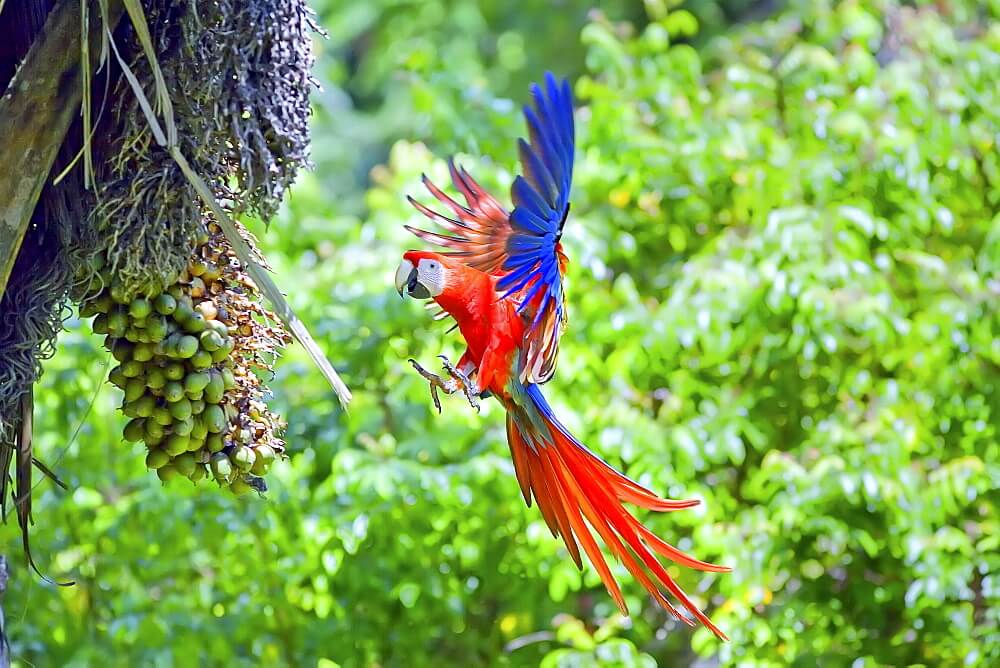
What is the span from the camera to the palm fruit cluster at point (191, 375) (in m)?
1.41

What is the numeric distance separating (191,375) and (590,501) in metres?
0.63

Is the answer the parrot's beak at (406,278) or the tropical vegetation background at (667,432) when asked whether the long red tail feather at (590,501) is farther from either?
the tropical vegetation background at (667,432)

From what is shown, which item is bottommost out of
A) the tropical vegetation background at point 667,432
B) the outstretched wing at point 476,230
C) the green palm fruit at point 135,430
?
the green palm fruit at point 135,430

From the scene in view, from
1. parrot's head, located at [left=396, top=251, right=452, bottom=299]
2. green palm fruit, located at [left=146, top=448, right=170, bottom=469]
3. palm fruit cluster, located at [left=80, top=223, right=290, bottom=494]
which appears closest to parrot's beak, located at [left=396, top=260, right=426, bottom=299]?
parrot's head, located at [left=396, top=251, right=452, bottom=299]

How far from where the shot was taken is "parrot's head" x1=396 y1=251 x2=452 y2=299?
157 centimetres

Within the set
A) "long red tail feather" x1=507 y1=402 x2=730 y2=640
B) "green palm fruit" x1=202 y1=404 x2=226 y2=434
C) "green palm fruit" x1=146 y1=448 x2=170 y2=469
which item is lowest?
"green palm fruit" x1=146 y1=448 x2=170 y2=469

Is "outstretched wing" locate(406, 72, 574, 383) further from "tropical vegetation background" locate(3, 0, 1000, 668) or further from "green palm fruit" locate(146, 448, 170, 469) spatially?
"tropical vegetation background" locate(3, 0, 1000, 668)

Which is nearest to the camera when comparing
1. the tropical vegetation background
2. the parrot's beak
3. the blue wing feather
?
the blue wing feather

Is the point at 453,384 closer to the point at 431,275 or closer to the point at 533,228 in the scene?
the point at 431,275

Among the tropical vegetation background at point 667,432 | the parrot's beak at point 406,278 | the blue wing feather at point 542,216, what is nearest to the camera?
the blue wing feather at point 542,216

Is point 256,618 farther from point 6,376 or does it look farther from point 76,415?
point 6,376

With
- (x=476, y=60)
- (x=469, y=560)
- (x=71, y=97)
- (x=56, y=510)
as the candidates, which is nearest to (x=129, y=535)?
(x=56, y=510)

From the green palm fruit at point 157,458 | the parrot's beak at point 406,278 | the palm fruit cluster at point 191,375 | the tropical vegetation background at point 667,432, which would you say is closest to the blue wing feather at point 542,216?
the parrot's beak at point 406,278

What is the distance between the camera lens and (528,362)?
1.64 metres
